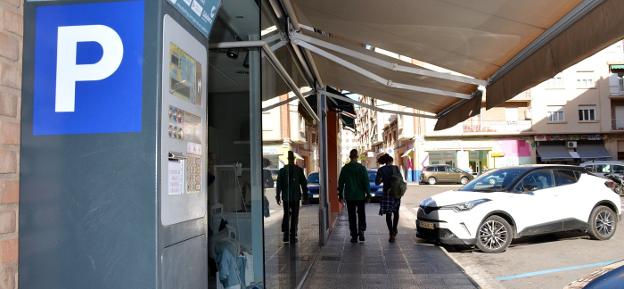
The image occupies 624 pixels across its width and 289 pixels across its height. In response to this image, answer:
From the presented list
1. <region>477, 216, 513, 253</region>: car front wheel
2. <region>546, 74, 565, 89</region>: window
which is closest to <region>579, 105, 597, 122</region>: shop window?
<region>546, 74, 565, 89</region>: window

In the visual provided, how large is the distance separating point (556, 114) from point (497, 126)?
5.34 meters

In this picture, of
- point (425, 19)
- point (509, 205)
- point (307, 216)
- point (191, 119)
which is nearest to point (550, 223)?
point (509, 205)

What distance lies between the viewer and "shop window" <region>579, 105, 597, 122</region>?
43.8 meters

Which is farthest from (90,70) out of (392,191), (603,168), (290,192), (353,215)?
(603,168)

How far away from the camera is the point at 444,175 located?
37.4 metres

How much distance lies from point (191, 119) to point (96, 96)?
43 cm

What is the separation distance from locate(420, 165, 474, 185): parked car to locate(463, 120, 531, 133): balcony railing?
8343mm

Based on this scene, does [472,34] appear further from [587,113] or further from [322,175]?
[587,113]

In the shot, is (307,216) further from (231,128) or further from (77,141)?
(77,141)

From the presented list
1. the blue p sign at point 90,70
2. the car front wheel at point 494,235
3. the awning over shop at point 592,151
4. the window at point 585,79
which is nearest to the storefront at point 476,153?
the awning over shop at point 592,151

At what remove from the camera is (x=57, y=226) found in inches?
74.7

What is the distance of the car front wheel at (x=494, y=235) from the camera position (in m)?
8.98

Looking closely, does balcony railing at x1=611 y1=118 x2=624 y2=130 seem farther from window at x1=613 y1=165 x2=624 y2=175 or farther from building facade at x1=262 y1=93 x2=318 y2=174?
building facade at x1=262 y1=93 x2=318 y2=174

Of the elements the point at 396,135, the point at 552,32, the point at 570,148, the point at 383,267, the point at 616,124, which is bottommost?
the point at 383,267
